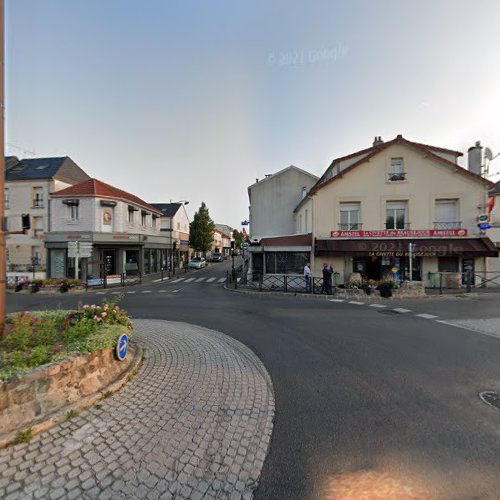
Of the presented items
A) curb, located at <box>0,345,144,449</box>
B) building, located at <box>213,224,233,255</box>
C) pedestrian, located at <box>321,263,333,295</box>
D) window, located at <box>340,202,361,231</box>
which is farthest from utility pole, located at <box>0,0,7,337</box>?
building, located at <box>213,224,233,255</box>

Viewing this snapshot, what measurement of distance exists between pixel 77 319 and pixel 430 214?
1801cm

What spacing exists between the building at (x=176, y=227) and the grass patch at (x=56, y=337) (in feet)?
74.9

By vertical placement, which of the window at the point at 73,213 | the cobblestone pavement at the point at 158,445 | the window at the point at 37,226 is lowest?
the cobblestone pavement at the point at 158,445

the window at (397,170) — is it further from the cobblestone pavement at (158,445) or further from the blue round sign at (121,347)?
the blue round sign at (121,347)

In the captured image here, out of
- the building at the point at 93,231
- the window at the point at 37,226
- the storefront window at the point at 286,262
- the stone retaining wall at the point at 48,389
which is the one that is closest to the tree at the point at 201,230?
the building at the point at 93,231

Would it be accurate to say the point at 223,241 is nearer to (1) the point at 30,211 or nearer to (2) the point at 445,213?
(1) the point at 30,211

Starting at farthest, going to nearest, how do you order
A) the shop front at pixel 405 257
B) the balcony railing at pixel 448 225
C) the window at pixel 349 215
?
the window at pixel 349 215
the balcony railing at pixel 448 225
the shop front at pixel 405 257

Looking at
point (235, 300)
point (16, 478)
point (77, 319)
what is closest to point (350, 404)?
point (16, 478)

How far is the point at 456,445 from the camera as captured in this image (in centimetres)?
268

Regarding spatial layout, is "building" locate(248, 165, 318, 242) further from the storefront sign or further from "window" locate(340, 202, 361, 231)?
the storefront sign

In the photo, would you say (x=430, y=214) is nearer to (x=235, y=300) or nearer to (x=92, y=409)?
(x=235, y=300)

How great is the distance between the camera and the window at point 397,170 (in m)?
15.1

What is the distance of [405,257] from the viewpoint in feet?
50.0

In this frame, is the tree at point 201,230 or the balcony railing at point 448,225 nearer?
the balcony railing at point 448,225
